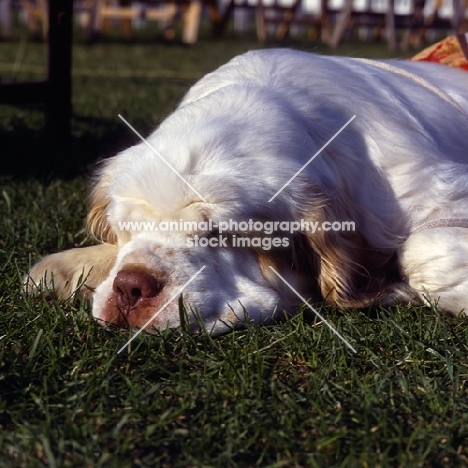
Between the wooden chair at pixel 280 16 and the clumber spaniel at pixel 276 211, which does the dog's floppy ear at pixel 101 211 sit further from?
the wooden chair at pixel 280 16

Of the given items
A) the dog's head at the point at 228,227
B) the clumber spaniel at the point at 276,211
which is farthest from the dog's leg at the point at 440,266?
the dog's head at the point at 228,227

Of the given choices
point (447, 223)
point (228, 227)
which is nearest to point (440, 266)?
point (447, 223)

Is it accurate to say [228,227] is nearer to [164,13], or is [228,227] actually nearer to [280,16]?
[164,13]

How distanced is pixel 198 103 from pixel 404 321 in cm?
109

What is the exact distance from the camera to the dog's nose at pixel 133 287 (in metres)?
2.43

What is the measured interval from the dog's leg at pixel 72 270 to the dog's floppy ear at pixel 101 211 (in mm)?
67

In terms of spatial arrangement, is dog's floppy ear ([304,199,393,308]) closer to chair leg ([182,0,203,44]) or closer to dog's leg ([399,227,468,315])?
dog's leg ([399,227,468,315])

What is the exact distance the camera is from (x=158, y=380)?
7.22 ft

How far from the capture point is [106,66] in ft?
34.2

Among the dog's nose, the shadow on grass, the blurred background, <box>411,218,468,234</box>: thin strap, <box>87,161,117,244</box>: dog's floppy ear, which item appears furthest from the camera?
the blurred background

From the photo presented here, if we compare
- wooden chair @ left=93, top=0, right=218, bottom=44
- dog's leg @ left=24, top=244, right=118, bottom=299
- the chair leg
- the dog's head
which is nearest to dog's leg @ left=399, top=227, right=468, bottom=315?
the dog's head

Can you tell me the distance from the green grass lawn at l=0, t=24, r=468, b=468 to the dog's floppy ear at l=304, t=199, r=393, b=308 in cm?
7

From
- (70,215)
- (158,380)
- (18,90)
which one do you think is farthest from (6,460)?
(18,90)

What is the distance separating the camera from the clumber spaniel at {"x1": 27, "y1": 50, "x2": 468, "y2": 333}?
2523 mm
